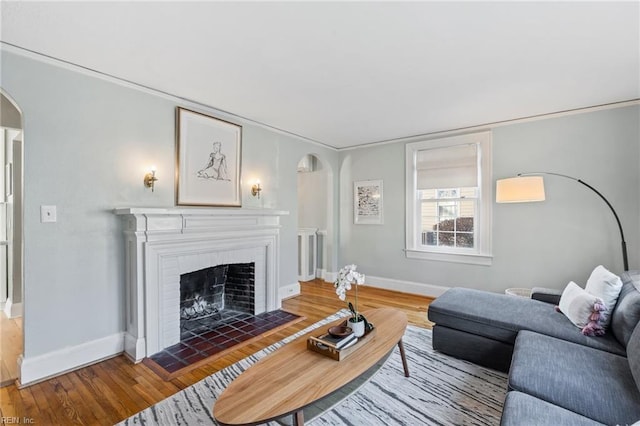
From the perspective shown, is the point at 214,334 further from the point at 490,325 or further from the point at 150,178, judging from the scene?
the point at 490,325

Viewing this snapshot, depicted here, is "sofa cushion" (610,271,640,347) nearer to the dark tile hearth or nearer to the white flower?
the white flower

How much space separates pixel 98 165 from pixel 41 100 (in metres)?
0.58

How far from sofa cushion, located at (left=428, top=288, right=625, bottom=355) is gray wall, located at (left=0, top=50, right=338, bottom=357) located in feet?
9.66

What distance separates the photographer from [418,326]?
327 centimetres

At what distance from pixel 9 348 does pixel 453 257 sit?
5.04 metres

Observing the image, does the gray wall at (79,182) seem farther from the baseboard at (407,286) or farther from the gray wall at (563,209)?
the gray wall at (563,209)

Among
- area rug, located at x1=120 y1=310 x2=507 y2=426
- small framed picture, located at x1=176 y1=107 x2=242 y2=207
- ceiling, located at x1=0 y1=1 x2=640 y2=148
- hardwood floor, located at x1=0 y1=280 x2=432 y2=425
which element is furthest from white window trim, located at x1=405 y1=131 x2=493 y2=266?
hardwood floor, located at x1=0 y1=280 x2=432 y2=425

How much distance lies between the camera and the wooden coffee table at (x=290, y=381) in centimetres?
130

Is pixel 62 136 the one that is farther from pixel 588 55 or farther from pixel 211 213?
pixel 588 55

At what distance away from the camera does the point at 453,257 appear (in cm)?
418

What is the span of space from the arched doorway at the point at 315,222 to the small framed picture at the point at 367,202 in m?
0.46

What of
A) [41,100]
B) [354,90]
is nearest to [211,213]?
[41,100]

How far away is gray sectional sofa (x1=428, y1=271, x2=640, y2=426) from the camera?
1343 millimetres

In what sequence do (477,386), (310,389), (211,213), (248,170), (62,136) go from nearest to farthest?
(310,389)
(477,386)
(62,136)
(211,213)
(248,170)
